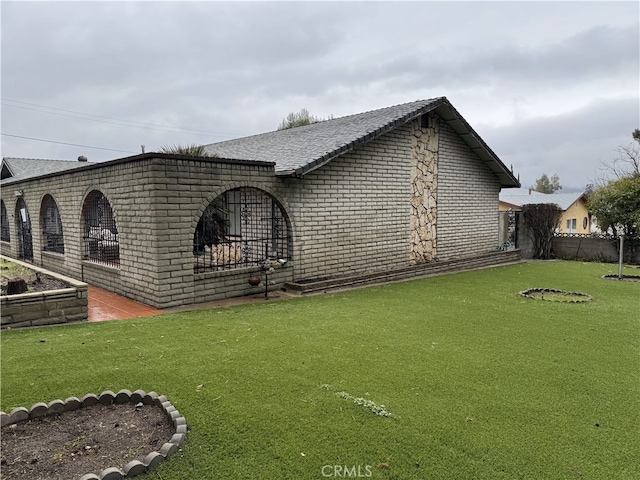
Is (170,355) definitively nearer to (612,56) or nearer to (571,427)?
(571,427)

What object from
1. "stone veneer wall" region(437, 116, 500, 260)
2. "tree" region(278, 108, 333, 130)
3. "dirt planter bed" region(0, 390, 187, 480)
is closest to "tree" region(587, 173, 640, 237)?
"stone veneer wall" region(437, 116, 500, 260)

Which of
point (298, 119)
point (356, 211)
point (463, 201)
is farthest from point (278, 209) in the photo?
point (298, 119)

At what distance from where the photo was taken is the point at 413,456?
3100 millimetres

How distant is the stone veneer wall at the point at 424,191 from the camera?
1284cm

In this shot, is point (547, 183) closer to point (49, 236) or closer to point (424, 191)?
point (424, 191)

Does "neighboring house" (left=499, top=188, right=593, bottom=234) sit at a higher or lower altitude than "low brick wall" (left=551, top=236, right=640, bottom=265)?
higher

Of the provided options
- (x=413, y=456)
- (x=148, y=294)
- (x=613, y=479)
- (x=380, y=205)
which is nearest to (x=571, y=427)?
(x=613, y=479)

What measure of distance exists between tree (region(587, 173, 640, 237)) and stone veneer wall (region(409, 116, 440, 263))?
751 cm

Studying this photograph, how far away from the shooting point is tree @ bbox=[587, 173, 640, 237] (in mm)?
15516

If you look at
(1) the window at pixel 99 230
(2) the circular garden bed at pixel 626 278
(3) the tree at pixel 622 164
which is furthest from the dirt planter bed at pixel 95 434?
(3) the tree at pixel 622 164

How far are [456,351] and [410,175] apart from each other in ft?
26.2

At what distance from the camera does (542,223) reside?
17.4 metres

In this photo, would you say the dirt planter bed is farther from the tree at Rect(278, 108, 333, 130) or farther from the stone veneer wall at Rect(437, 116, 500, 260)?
the tree at Rect(278, 108, 333, 130)

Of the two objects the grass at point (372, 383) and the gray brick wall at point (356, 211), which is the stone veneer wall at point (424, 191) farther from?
the grass at point (372, 383)
